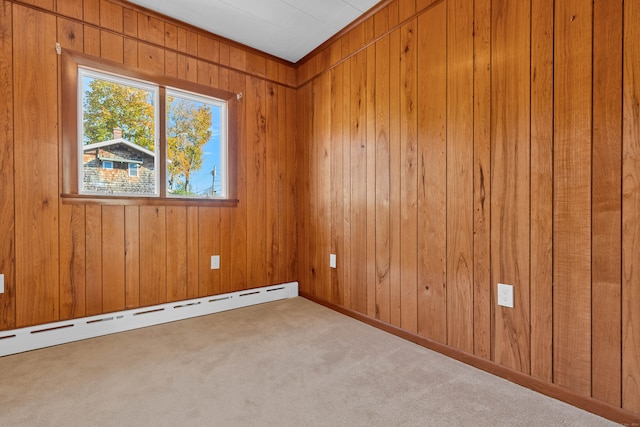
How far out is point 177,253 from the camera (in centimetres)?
255

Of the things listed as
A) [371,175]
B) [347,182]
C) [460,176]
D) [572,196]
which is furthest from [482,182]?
[347,182]

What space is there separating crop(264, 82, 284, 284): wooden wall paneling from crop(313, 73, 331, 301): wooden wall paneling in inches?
17.1

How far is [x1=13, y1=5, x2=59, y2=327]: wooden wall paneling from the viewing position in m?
1.94

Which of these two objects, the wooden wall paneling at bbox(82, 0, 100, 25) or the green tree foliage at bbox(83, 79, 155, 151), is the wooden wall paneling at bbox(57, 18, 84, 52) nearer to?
the wooden wall paneling at bbox(82, 0, 100, 25)

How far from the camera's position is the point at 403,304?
2.15 metres

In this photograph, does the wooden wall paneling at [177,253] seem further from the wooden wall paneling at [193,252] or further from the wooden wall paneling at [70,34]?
the wooden wall paneling at [70,34]

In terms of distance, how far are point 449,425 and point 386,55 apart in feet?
7.62

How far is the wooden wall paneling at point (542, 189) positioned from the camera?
1462mm

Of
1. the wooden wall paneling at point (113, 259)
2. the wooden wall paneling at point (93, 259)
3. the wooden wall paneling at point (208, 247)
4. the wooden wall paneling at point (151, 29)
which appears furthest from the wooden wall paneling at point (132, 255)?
the wooden wall paneling at point (151, 29)

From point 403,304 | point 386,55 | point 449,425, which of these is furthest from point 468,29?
point 449,425

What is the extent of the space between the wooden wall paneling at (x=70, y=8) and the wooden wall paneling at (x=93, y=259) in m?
1.36

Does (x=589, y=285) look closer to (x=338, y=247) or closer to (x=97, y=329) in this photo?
(x=338, y=247)

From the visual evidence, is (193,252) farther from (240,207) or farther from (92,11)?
(92,11)

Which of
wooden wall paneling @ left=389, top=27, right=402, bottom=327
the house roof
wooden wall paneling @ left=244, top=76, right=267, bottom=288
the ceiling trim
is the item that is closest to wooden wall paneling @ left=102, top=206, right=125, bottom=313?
the house roof
